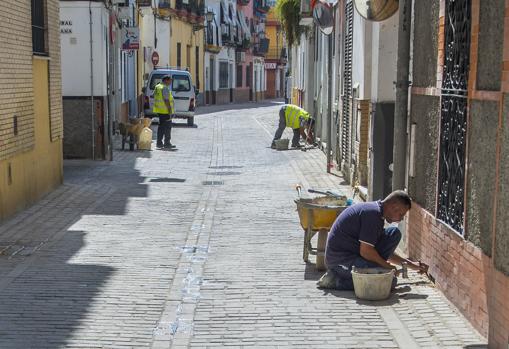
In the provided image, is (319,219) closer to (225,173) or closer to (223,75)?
(225,173)

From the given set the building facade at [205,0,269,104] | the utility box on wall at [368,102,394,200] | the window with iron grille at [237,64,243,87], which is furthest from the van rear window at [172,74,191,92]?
the window with iron grille at [237,64,243,87]

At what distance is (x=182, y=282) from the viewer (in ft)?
27.8

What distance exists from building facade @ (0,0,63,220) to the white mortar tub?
554cm

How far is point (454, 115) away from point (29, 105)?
743cm

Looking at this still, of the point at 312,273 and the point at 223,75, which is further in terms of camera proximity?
the point at 223,75

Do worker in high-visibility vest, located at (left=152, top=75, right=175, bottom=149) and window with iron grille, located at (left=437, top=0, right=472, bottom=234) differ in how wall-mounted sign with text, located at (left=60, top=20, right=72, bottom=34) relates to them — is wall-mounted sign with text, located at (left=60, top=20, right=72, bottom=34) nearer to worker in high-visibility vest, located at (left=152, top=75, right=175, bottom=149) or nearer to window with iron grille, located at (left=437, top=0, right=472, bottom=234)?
worker in high-visibility vest, located at (left=152, top=75, right=175, bottom=149)

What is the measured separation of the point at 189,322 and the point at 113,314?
68cm

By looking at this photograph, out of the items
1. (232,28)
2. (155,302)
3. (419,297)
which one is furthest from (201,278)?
(232,28)

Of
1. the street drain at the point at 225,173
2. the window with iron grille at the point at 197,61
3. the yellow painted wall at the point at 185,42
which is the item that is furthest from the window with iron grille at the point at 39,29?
the window with iron grille at the point at 197,61

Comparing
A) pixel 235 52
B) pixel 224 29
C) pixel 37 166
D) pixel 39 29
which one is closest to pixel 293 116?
pixel 39 29

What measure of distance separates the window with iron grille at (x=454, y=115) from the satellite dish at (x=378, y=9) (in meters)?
2.67

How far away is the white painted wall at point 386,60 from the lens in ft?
39.1

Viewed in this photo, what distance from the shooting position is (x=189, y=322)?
281 inches

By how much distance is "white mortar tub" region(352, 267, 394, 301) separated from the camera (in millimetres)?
7711
